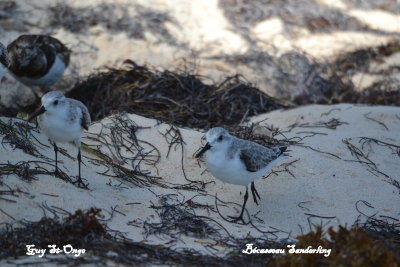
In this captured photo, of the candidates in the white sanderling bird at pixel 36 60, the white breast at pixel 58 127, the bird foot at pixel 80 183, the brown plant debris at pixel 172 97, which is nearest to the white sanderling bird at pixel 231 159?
the bird foot at pixel 80 183

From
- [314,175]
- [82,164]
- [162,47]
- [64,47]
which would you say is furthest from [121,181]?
[162,47]

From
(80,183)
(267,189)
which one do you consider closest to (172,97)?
(267,189)

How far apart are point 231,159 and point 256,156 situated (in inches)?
12.1

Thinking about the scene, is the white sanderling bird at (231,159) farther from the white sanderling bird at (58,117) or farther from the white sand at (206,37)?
the white sand at (206,37)

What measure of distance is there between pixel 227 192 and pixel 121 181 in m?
1.10

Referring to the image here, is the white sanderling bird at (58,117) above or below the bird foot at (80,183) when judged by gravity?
above

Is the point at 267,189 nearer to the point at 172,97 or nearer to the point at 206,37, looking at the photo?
the point at 172,97

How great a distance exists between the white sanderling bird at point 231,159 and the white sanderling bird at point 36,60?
3.83m

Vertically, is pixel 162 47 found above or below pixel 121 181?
above

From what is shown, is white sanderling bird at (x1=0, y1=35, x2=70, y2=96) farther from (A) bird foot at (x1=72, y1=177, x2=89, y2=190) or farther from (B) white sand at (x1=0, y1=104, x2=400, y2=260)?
(A) bird foot at (x1=72, y1=177, x2=89, y2=190)

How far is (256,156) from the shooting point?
639 cm

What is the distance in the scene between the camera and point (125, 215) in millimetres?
6105

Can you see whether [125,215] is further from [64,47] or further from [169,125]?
[64,47]

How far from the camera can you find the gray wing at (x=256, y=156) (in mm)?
6297
